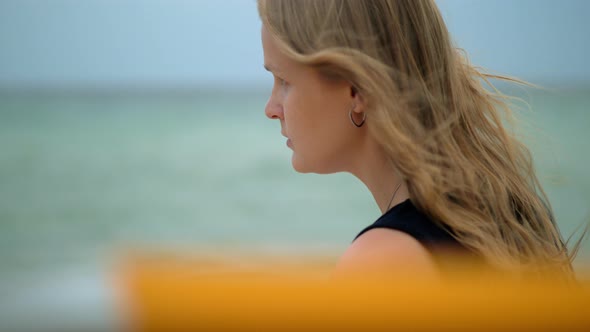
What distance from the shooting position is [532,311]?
75 centimetres

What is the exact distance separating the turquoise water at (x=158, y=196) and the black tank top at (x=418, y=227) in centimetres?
23

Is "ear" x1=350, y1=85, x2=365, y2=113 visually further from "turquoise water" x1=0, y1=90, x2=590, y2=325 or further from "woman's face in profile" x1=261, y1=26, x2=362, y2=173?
"turquoise water" x1=0, y1=90, x2=590, y2=325

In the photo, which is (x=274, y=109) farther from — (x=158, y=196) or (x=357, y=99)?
(x=158, y=196)

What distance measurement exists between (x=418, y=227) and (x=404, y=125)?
306mm

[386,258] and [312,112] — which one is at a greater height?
[312,112]

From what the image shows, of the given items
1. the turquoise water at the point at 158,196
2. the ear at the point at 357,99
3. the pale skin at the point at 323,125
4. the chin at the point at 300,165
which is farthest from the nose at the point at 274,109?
the turquoise water at the point at 158,196

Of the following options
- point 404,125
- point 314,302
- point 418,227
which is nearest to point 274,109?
point 404,125

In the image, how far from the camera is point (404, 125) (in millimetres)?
1673

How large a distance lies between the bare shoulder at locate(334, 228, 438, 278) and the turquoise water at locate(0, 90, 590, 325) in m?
0.10

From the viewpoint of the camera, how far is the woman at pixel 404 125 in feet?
5.21

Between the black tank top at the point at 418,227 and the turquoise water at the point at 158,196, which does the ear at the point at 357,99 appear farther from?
the turquoise water at the point at 158,196

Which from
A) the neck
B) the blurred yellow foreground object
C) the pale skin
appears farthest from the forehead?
the blurred yellow foreground object

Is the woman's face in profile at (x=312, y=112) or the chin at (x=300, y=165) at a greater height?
the woman's face in profile at (x=312, y=112)

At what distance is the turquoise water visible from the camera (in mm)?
9758
